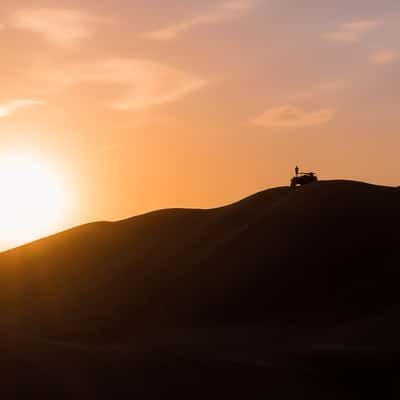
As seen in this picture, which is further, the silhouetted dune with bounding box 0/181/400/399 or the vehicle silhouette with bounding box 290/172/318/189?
the vehicle silhouette with bounding box 290/172/318/189

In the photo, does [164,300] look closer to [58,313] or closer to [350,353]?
[58,313]

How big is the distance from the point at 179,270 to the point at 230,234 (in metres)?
5.23

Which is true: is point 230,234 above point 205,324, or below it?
above

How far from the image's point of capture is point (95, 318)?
1620 inches

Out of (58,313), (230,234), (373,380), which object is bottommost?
(373,380)

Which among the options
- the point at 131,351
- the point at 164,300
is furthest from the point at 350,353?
the point at 164,300

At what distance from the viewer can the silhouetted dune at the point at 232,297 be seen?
23.1 metres

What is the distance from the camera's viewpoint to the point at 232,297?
39.2m

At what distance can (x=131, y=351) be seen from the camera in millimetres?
23500

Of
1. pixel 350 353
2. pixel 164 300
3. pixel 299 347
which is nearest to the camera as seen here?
pixel 350 353

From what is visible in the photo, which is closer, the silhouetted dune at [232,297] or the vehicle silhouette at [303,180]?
the silhouetted dune at [232,297]

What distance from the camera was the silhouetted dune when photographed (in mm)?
23141

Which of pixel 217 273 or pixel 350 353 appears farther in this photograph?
pixel 217 273

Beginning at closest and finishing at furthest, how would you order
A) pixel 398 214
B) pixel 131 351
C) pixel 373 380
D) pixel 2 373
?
pixel 2 373, pixel 131 351, pixel 373 380, pixel 398 214
